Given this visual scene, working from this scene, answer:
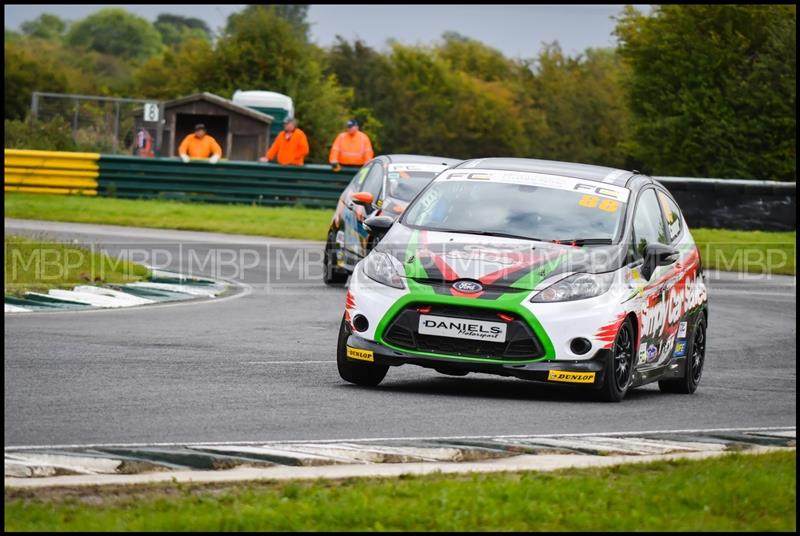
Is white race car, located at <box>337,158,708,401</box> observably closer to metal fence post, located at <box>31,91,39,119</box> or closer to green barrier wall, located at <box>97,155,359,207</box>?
green barrier wall, located at <box>97,155,359,207</box>

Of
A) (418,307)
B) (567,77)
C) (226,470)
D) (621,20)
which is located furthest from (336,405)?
(567,77)

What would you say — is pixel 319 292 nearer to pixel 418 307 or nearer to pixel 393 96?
pixel 418 307

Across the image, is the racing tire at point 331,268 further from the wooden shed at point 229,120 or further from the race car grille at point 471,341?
the wooden shed at point 229,120

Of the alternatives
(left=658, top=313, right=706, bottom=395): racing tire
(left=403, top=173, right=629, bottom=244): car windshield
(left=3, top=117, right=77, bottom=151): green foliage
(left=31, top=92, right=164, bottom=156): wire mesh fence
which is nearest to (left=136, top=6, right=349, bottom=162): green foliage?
(left=31, top=92, right=164, bottom=156): wire mesh fence

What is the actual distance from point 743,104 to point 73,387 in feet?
210

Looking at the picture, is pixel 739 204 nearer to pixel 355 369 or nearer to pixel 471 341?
pixel 355 369

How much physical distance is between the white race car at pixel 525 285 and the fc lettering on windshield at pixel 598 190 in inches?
0.5

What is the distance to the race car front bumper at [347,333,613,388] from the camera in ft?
31.5

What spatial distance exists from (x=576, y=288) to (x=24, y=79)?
8664cm

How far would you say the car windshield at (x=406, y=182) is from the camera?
17.8m

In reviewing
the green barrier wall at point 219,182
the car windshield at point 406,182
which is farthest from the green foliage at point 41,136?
the car windshield at point 406,182

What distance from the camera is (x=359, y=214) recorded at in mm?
17969

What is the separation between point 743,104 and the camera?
70.1 meters

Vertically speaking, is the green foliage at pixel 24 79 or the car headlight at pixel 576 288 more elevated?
the green foliage at pixel 24 79
